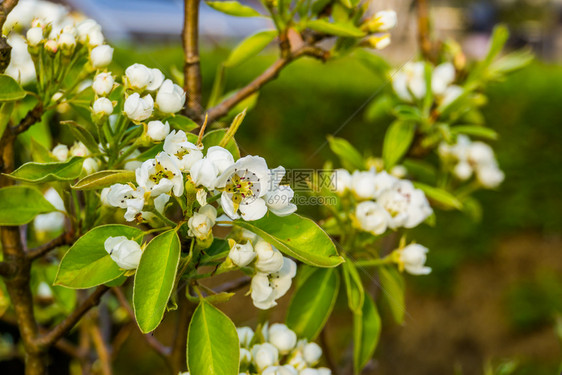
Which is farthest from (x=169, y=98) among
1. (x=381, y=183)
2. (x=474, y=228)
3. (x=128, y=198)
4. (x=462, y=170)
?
(x=474, y=228)

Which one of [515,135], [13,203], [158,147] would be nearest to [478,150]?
[158,147]

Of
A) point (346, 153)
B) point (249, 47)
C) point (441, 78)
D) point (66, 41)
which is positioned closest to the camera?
point (66, 41)

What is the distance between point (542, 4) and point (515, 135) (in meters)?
16.1

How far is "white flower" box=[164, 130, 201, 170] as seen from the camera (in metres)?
0.69

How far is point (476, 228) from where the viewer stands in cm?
378

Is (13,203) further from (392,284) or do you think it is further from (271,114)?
(271,114)

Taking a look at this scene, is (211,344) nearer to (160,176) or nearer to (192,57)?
(160,176)

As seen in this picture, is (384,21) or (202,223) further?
(384,21)

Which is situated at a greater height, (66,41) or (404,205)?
(66,41)

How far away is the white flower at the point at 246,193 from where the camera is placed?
0.71 metres

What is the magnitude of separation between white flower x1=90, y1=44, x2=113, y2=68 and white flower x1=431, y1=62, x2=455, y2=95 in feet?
2.84

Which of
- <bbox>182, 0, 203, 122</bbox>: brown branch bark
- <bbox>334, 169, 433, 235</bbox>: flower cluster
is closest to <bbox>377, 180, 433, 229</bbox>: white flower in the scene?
<bbox>334, 169, 433, 235</bbox>: flower cluster

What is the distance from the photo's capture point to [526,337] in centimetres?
371

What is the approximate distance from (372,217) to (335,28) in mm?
326
